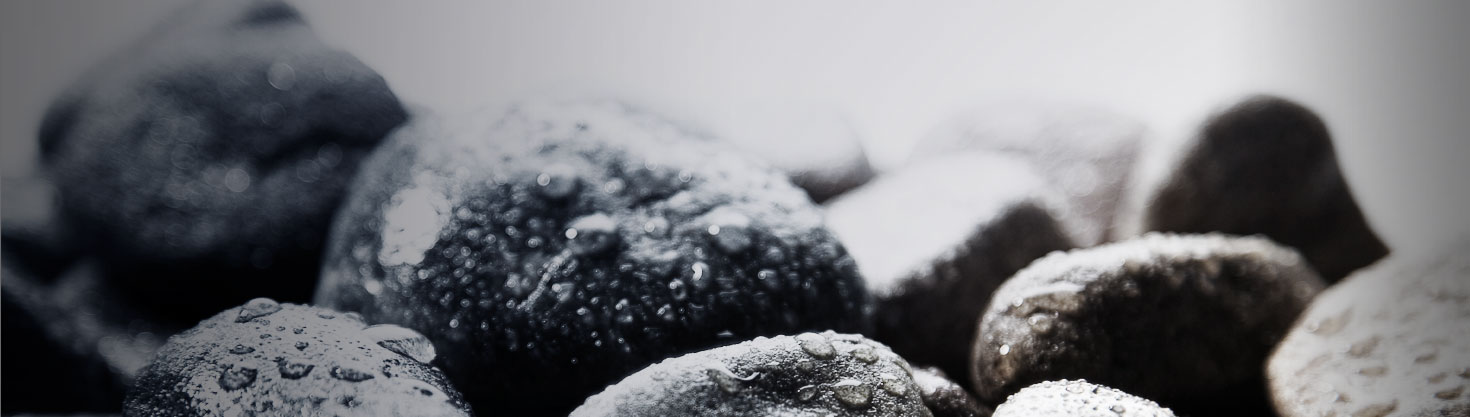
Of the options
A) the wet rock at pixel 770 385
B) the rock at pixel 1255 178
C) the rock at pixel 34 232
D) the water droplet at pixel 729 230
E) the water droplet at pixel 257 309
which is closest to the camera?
the wet rock at pixel 770 385

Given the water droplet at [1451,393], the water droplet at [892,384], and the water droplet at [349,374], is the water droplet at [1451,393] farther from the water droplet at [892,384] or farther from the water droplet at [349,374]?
the water droplet at [349,374]

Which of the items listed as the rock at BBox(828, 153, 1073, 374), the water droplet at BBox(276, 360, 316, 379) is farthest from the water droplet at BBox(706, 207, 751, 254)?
the water droplet at BBox(276, 360, 316, 379)

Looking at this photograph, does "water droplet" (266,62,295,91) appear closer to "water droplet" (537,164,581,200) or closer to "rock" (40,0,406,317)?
"rock" (40,0,406,317)

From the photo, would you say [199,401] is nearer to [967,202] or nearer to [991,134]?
[967,202]

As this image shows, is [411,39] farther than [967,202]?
No

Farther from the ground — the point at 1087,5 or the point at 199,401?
the point at 1087,5

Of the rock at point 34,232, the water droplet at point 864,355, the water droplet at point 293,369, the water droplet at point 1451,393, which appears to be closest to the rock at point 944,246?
the water droplet at point 864,355

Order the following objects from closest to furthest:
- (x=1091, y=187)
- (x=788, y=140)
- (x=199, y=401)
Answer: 1. (x=199, y=401)
2. (x=788, y=140)
3. (x=1091, y=187)

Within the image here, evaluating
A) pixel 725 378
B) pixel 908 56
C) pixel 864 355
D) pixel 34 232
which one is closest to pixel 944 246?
pixel 908 56

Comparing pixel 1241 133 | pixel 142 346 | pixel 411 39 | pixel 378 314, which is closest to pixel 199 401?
pixel 378 314
